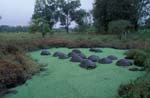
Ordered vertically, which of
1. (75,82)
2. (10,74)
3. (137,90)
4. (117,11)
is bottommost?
(75,82)

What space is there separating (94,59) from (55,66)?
1.52m

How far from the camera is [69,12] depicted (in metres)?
44.6

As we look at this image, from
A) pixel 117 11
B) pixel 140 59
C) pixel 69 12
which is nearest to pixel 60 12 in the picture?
pixel 69 12

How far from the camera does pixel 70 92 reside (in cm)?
636

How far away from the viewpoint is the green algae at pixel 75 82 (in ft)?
20.5

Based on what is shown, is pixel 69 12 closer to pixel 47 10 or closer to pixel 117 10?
pixel 47 10

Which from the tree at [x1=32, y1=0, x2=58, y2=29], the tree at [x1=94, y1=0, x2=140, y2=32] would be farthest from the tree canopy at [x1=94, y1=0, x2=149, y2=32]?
the tree at [x1=32, y1=0, x2=58, y2=29]

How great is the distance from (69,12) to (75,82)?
3787 centimetres

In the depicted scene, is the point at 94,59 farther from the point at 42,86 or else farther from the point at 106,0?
the point at 106,0

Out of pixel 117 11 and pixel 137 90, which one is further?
pixel 117 11

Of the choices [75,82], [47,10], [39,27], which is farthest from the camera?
[47,10]

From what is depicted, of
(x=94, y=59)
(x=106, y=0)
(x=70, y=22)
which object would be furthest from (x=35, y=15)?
(x=94, y=59)

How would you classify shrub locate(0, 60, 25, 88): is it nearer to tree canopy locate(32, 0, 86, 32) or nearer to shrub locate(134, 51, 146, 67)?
shrub locate(134, 51, 146, 67)

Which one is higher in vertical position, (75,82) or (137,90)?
(137,90)
